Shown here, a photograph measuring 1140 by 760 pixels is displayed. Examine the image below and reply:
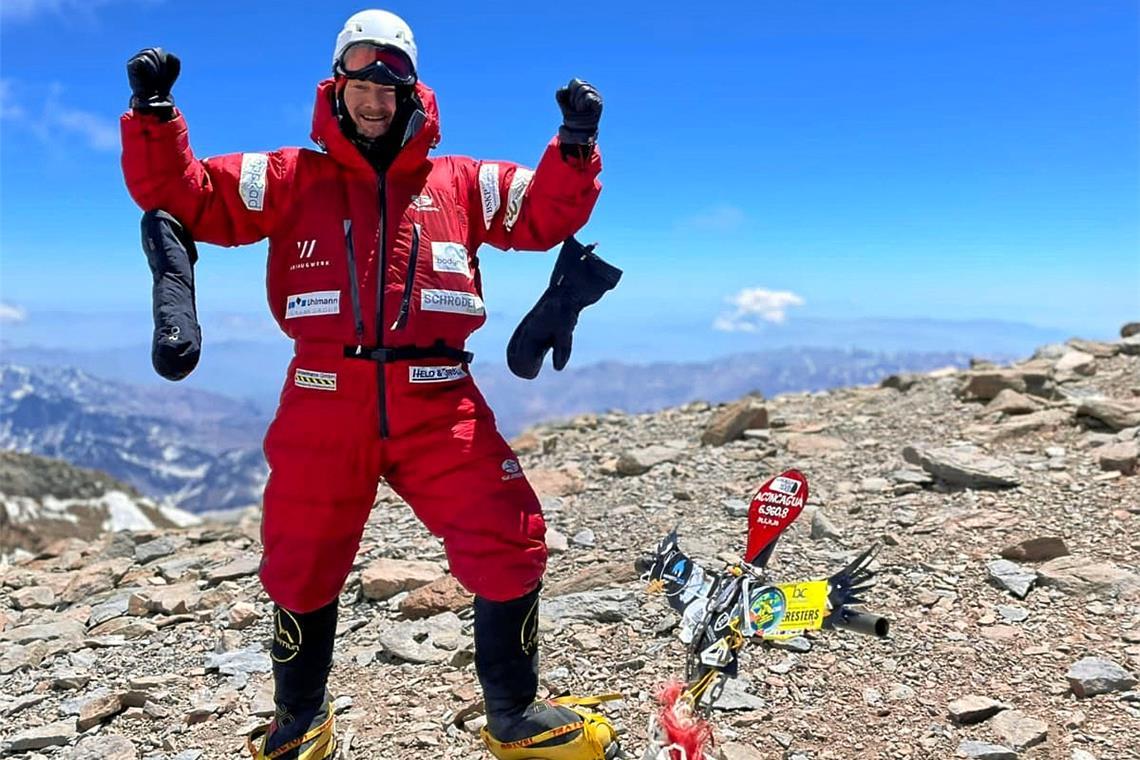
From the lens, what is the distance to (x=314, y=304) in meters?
3.59

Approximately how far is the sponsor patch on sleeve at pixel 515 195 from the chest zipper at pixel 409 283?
460 mm

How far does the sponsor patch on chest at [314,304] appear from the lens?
3570 mm

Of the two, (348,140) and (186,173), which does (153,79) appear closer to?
(186,173)

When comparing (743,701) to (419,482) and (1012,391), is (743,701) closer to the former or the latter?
(419,482)

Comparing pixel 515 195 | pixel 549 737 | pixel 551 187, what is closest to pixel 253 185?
pixel 515 195

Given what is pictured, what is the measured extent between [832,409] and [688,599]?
8404mm

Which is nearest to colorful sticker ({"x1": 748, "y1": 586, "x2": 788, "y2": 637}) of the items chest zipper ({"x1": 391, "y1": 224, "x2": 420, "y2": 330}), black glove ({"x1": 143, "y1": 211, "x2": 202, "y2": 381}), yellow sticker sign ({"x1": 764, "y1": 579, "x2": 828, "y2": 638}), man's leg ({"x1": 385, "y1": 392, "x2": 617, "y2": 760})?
yellow sticker sign ({"x1": 764, "y1": 579, "x2": 828, "y2": 638})

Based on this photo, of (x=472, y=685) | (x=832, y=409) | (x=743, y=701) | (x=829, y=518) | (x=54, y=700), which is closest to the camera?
(x=743, y=701)

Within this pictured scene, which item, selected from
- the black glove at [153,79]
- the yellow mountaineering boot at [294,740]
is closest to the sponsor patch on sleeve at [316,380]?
the black glove at [153,79]

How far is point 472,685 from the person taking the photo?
4820 millimetres

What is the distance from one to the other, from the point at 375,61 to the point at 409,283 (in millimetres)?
995

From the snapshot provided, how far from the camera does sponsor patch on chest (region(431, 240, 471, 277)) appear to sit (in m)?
Answer: 3.70

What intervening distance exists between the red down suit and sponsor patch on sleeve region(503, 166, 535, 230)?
0.07m

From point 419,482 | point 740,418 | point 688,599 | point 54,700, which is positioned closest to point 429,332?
point 419,482
